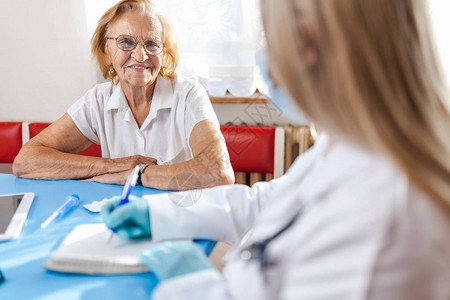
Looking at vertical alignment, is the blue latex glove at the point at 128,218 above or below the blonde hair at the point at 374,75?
below

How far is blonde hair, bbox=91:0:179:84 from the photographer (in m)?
1.63

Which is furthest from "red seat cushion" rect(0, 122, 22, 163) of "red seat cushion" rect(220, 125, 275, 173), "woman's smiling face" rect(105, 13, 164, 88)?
"red seat cushion" rect(220, 125, 275, 173)

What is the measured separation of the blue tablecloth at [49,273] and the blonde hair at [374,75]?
17.7 inches

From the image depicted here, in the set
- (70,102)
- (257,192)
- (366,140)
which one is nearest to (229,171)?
(257,192)

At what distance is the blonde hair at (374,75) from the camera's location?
0.54 m

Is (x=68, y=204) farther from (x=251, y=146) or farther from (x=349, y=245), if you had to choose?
(x=251, y=146)

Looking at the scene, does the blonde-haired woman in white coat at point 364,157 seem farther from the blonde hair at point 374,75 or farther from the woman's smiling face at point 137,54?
the woman's smiling face at point 137,54

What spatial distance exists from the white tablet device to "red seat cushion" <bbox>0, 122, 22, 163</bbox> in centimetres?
118

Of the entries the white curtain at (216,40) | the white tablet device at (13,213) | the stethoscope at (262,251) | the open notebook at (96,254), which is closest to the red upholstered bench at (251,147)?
the white curtain at (216,40)

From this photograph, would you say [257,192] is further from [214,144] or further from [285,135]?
[285,135]

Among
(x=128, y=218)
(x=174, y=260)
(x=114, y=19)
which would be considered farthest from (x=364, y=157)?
(x=114, y=19)

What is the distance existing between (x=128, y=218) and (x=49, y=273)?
0.62ft

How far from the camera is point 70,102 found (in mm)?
2580

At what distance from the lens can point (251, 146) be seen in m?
2.05
